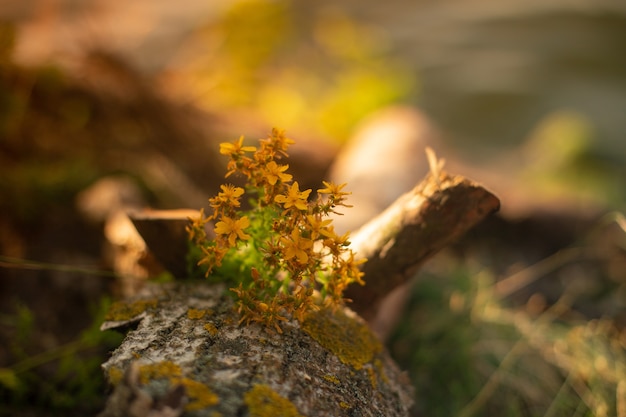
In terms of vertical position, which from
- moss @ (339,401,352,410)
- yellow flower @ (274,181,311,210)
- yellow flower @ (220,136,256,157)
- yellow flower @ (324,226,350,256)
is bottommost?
moss @ (339,401,352,410)

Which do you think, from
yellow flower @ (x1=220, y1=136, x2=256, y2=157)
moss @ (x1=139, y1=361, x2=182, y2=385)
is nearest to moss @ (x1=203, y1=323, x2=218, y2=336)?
moss @ (x1=139, y1=361, x2=182, y2=385)

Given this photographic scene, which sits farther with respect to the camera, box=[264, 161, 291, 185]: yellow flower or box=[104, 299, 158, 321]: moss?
box=[104, 299, 158, 321]: moss

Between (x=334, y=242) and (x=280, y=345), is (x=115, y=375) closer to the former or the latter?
(x=280, y=345)

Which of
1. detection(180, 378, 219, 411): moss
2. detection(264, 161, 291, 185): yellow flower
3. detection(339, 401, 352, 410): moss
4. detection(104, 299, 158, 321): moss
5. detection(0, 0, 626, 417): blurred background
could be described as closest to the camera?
detection(180, 378, 219, 411): moss

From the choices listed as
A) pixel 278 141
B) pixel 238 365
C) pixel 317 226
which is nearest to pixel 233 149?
pixel 278 141

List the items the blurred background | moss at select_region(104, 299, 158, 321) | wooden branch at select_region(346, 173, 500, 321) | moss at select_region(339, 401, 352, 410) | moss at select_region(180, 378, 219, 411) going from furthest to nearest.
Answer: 1. the blurred background
2. wooden branch at select_region(346, 173, 500, 321)
3. moss at select_region(104, 299, 158, 321)
4. moss at select_region(339, 401, 352, 410)
5. moss at select_region(180, 378, 219, 411)

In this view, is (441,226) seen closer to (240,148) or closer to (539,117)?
(240,148)

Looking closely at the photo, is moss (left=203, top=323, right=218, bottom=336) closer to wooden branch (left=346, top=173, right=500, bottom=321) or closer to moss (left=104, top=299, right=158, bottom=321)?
moss (left=104, top=299, right=158, bottom=321)

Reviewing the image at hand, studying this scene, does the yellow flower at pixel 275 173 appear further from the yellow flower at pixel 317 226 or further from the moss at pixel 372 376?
the moss at pixel 372 376

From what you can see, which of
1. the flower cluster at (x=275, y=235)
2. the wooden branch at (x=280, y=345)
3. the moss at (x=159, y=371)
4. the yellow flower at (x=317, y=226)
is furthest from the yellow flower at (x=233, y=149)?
the moss at (x=159, y=371)
